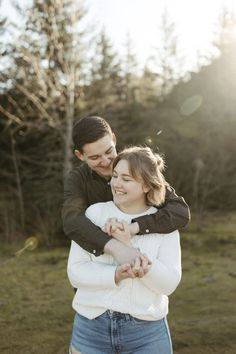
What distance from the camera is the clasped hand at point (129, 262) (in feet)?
5.69

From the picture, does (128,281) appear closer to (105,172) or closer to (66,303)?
(105,172)

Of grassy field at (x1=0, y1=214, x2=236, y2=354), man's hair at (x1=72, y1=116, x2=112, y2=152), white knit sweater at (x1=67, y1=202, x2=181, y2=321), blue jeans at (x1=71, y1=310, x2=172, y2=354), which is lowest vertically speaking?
grassy field at (x1=0, y1=214, x2=236, y2=354)

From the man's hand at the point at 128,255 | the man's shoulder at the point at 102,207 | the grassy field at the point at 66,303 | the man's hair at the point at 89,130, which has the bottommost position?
the grassy field at the point at 66,303

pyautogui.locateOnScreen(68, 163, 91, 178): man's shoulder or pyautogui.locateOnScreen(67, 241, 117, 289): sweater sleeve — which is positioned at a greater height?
pyautogui.locateOnScreen(68, 163, 91, 178): man's shoulder

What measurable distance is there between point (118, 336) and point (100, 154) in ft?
2.71

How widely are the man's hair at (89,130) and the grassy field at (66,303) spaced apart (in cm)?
240

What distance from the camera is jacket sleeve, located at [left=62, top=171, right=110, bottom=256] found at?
6.08 feet

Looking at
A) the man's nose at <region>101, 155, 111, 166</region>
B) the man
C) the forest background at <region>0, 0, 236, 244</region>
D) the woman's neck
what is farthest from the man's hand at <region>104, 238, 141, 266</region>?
the forest background at <region>0, 0, 236, 244</region>

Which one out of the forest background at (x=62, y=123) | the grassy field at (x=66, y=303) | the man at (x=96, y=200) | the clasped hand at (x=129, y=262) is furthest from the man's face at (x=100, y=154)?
the forest background at (x=62, y=123)

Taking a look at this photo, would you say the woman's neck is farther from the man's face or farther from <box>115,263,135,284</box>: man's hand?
the man's face

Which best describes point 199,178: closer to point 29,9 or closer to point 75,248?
point 29,9

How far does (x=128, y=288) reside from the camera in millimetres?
1852

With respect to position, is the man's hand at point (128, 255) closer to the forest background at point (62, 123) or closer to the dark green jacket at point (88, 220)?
the dark green jacket at point (88, 220)

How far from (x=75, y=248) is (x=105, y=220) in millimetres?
160
